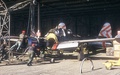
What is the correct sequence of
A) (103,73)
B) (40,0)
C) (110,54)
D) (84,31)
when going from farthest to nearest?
(84,31) < (40,0) < (110,54) < (103,73)

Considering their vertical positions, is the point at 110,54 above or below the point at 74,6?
below

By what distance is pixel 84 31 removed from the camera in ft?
101

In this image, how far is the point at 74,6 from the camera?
25219 millimetres

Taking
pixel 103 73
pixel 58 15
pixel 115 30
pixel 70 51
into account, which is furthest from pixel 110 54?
pixel 58 15

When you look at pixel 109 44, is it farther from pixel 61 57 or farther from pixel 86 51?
pixel 61 57

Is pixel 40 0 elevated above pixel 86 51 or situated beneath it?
elevated above

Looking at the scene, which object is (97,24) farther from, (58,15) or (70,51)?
(70,51)

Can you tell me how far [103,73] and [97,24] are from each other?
19.1 metres

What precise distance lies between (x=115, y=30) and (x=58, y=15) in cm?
885

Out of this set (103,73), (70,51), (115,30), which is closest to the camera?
(103,73)

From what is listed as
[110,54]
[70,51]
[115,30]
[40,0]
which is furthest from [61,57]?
[115,30]

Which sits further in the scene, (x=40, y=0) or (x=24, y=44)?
(x=40, y=0)

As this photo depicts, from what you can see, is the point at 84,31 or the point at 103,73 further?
the point at 84,31

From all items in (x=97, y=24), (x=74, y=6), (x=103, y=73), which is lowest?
(x=103, y=73)
